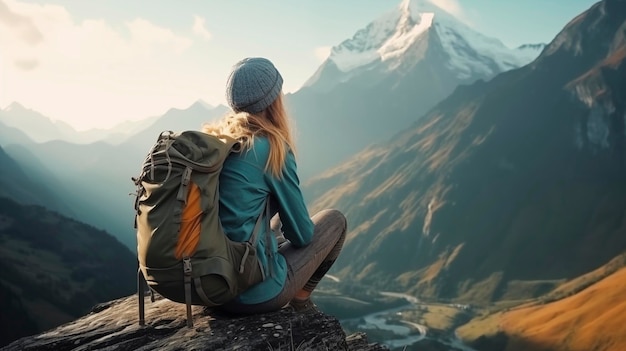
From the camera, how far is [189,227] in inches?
238

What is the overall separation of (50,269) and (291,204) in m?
145

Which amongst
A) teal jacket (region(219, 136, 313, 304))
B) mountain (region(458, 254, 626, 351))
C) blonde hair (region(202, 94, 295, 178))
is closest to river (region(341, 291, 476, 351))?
mountain (region(458, 254, 626, 351))

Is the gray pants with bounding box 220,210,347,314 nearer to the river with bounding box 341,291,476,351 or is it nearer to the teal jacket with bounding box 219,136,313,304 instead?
the teal jacket with bounding box 219,136,313,304

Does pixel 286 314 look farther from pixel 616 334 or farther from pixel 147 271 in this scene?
pixel 616 334

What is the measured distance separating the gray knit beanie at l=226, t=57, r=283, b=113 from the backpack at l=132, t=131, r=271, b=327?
81 centimetres

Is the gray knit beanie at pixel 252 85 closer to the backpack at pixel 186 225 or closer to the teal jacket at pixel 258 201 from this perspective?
the teal jacket at pixel 258 201

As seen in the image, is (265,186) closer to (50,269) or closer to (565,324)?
(50,269)

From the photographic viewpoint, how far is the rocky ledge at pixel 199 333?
6789 mm

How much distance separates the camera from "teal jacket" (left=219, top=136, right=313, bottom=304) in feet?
21.9

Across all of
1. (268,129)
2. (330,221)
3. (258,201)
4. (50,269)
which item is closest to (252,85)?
(268,129)

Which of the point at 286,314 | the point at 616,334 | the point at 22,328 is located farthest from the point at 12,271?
the point at 616,334

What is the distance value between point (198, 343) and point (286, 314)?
138cm

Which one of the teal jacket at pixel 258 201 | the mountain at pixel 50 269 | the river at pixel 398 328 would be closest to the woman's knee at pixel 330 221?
the teal jacket at pixel 258 201

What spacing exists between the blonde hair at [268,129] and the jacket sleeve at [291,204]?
11 centimetres
